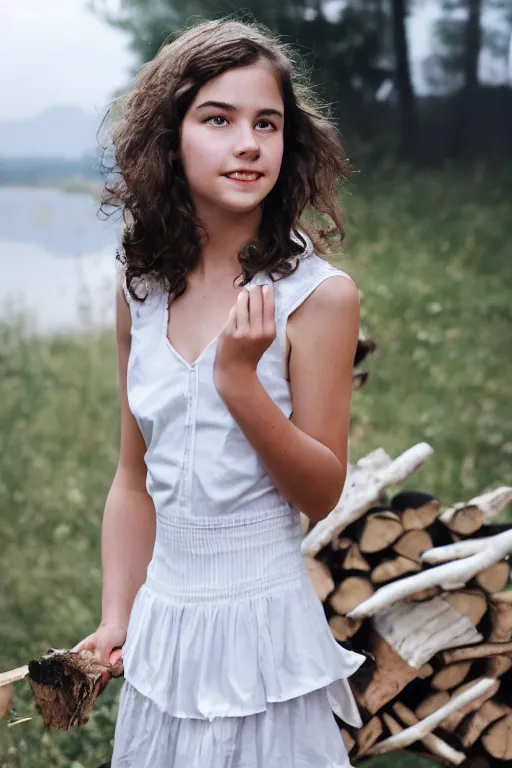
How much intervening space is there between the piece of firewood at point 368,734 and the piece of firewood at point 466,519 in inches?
14.7

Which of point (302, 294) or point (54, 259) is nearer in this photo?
point (302, 294)

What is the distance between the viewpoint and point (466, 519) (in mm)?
1817

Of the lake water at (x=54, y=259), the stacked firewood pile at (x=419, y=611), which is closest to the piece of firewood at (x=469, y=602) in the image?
the stacked firewood pile at (x=419, y=611)

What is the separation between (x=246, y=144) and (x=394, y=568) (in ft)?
3.00

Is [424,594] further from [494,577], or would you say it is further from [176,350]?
[176,350]

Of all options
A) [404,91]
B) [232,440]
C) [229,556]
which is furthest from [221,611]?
[404,91]

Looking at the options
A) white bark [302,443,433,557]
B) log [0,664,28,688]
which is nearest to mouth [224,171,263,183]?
log [0,664,28,688]

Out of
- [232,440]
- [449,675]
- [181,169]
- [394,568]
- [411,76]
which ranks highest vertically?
[181,169]

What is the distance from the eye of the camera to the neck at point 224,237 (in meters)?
Result: 1.23

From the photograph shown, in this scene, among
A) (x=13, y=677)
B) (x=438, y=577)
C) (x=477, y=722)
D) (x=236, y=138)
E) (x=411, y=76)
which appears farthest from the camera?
(x=411, y=76)

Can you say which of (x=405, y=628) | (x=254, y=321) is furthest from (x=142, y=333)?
(x=405, y=628)

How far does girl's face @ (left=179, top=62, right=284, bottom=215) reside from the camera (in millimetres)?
1155

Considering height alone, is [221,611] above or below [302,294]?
below

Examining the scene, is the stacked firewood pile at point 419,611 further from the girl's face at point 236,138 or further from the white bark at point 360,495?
the girl's face at point 236,138
